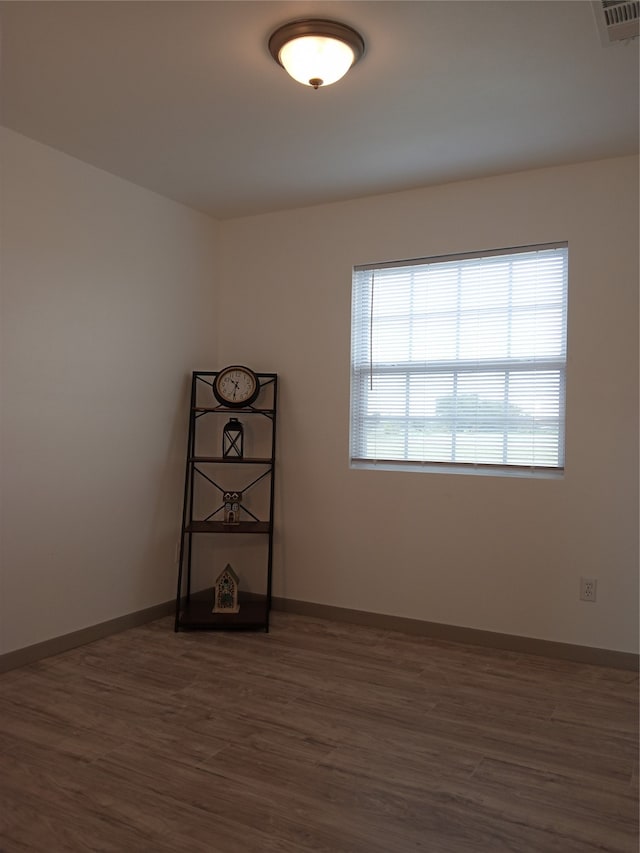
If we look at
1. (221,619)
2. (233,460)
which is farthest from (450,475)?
(221,619)

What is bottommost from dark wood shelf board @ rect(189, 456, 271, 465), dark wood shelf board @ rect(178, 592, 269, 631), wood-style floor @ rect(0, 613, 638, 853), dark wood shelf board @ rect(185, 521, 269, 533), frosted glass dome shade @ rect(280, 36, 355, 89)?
wood-style floor @ rect(0, 613, 638, 853)

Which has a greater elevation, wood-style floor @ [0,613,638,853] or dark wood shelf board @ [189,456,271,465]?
dark wood shelf board @ [189,456,271,465]

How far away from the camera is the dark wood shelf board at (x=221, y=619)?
162 inches

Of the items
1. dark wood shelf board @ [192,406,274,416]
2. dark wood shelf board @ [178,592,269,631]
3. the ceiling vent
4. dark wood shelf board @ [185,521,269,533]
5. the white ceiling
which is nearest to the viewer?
the ceiling vent

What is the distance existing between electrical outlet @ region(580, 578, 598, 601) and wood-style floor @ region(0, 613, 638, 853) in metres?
0.34

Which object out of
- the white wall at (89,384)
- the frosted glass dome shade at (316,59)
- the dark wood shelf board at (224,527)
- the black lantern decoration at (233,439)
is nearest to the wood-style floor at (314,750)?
the white wall at (89,384)

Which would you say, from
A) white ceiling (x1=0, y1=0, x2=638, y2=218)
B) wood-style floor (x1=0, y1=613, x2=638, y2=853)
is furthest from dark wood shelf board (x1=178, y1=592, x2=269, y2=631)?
white ceiling (x1=0, y1=0, x2=638, y2=218)

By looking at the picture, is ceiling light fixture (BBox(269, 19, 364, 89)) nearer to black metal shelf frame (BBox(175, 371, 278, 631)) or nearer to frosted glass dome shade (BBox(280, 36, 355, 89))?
frosted glass dome shade (BBox(280, 36, 355, 89))

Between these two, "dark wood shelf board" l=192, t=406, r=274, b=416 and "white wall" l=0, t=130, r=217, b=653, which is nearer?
"white wall" l=0, t=130, r=217, b=653

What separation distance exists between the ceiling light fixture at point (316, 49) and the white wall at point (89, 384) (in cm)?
157

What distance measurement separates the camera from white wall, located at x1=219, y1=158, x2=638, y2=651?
362 cm

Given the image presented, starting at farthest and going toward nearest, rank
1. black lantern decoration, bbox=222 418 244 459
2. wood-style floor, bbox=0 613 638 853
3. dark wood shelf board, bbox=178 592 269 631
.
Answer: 1. black lantern decoration, bbox=222 418 244 459
2. dark wood shelf board, bbox=178 592 269 631
3. wood-style floor, bbox=0 613 638 853

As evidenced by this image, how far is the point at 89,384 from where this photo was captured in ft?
12.6

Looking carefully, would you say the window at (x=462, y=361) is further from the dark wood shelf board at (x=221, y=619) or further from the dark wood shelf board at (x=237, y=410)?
the dark wood shelf board at (x=221, y=619)
